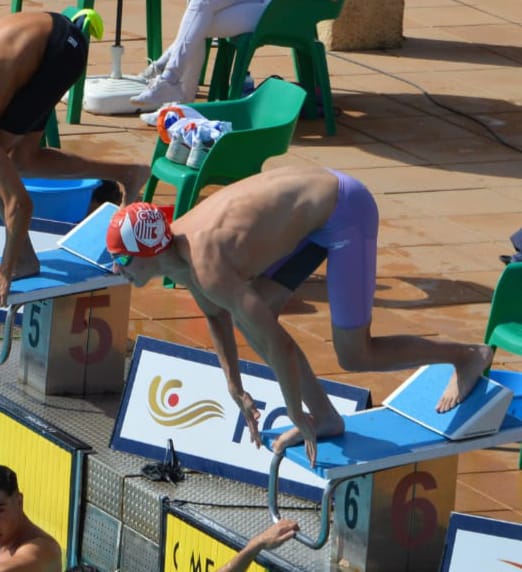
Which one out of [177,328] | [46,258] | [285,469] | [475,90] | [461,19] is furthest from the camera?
[461,19]

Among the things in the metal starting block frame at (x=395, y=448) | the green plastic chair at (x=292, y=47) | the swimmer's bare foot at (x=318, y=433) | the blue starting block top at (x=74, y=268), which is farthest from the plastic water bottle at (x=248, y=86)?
the swimmer's bare foot at (x=318, y=433)

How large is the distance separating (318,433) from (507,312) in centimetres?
135

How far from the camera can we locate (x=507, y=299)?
6.45 m

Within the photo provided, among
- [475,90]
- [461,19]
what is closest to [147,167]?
[475,90]

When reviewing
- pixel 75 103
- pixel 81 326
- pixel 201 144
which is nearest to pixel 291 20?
pixel 75 103

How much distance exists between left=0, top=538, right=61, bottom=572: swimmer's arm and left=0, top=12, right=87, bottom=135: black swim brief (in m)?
2.07

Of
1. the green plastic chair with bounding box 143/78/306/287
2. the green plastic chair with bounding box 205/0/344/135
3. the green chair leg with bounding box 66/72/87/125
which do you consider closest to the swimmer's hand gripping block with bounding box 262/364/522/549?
the green plastic chair with bounding box 143/78/306/287

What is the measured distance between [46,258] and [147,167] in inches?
28.1

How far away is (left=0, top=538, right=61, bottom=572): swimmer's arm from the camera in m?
5.37

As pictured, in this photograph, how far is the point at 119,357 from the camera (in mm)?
7363

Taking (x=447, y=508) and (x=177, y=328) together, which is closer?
(x=447, y=508)

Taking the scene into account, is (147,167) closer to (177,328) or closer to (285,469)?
(177,328)

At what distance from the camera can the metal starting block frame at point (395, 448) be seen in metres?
5.32

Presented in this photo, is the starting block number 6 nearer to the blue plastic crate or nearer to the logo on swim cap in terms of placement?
the logo on swim cap
